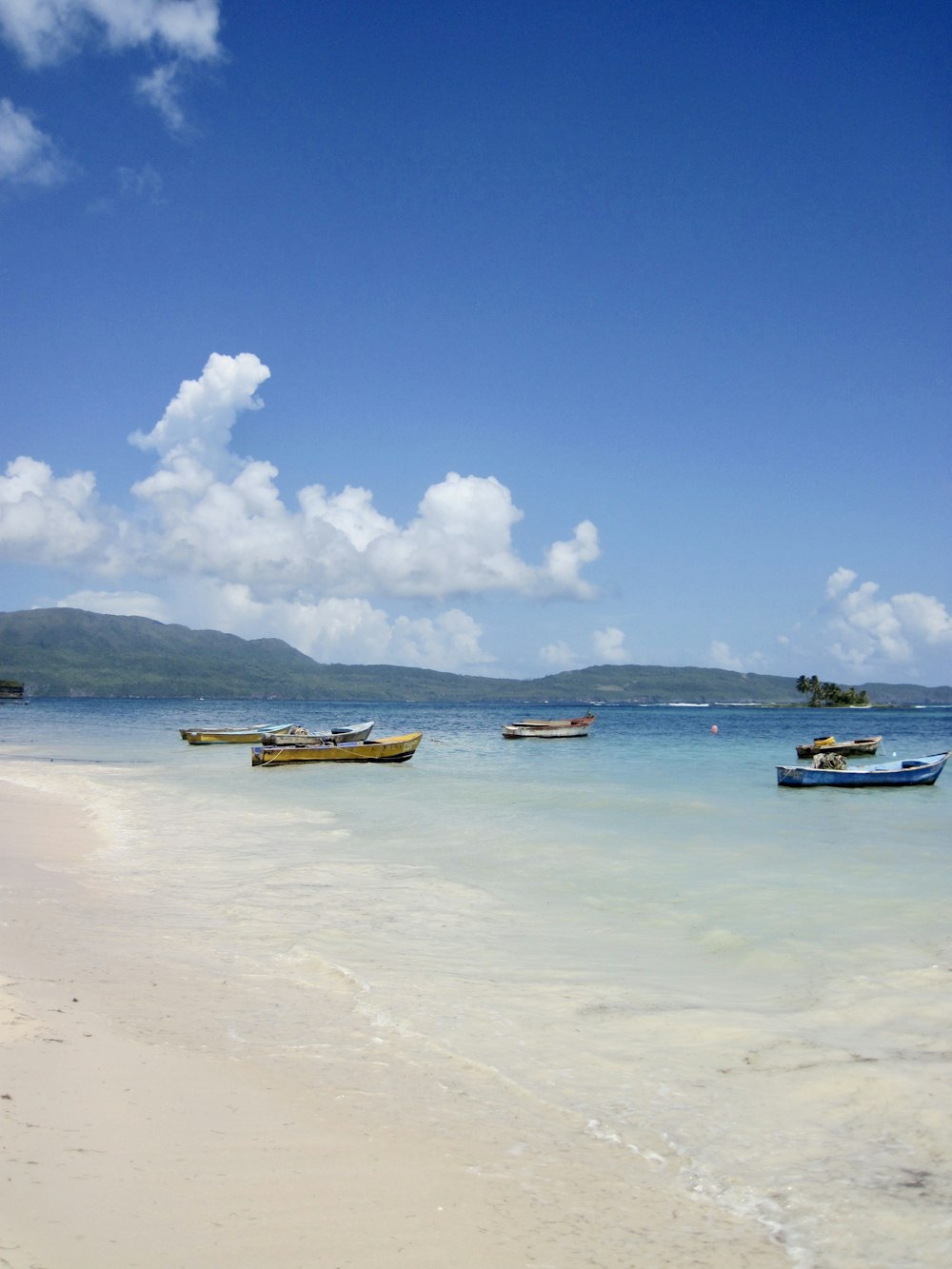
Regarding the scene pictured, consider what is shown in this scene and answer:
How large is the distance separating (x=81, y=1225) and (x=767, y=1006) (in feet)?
20.0

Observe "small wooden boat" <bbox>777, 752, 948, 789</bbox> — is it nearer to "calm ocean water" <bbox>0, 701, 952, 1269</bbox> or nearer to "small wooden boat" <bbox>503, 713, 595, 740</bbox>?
"calm ocean water" <bbox>0, 701, 952, 1269</bbox>

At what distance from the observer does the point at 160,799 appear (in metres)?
24.4

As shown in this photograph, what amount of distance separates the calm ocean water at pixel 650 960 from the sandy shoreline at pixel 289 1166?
1.22 feet

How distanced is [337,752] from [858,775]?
2044 cm

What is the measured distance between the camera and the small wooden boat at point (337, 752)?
35.3 meters

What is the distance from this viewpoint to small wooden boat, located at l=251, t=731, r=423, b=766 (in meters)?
35.3

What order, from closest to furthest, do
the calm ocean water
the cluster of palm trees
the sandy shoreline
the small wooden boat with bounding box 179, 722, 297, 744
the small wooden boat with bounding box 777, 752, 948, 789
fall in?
the sandy shoreline < the calm ocean water < the small wooden boat with bounding box 777, 752, 948, 789 < the small wooden boat with bounding box 179, 722, 297, 744 < the cluster of palm trees

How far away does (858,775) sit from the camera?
1150 inches

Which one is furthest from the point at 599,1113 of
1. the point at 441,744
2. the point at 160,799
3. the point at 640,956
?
the point at 441,744

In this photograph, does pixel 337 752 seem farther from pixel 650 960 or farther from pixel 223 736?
pixel 650 960

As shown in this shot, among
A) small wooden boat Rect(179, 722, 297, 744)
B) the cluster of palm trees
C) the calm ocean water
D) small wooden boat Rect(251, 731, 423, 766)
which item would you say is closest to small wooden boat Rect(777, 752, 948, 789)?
the calm ocean water

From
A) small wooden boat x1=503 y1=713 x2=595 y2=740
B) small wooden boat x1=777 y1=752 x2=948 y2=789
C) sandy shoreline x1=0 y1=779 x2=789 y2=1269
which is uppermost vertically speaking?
sandy shoreline x1=0 y1=779 x2=789 y2=1269

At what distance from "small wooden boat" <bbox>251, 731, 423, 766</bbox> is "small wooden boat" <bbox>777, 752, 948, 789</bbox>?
1546 cm

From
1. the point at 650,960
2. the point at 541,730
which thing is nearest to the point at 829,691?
the point at 541,730
